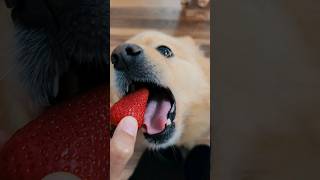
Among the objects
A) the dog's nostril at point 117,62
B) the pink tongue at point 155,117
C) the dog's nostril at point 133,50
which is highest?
the dog's nostril at point 133,50

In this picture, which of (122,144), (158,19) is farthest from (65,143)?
(158,19)

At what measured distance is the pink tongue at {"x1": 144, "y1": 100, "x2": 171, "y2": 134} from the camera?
3.12 ft

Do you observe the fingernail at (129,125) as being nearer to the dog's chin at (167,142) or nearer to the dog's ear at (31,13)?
the dog's chin at (167,142)

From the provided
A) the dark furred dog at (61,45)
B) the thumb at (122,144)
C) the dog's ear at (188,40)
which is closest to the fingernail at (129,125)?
the thumb at (122,144)

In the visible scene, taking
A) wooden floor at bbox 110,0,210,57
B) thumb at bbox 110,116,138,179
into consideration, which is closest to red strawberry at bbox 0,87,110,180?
thumb at bbox 110,116,138,179

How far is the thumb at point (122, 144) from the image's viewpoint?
95cm

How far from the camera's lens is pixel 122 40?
37.8 inches

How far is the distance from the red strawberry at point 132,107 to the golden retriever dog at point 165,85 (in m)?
0.01

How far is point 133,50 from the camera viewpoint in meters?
0.96

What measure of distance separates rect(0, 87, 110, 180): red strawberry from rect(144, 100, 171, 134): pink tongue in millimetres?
98

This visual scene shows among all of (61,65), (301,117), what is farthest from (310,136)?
(61,65)

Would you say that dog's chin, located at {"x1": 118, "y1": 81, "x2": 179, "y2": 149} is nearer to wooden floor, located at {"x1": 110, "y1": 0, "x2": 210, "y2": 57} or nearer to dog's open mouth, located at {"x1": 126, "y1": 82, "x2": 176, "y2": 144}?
dog's open mouth, located at {"x1": 126, "y1": 82, "x2": 176, "y2": 144}

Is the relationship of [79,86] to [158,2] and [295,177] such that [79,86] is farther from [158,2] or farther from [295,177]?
[295,177]

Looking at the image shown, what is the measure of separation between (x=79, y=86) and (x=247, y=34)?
1.38 ft
